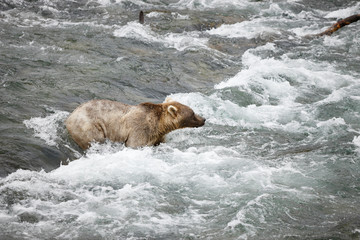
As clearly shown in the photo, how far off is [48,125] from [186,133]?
7.84 ft

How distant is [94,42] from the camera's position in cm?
1402

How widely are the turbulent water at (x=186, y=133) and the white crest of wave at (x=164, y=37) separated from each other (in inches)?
3.8

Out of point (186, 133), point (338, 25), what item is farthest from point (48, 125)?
point (338, 25)

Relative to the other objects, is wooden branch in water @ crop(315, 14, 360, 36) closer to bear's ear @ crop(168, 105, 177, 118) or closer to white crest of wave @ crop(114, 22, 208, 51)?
white crest of wave @ crop(114, 22, 208, 51)

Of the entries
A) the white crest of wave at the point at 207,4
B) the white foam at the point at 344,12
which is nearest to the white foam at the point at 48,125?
the white crest of wave at the point at 207,4

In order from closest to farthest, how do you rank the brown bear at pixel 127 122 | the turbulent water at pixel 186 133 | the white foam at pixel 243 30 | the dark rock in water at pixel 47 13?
the turbulent water at pixel 186 133
the brown bear at pixel 127 122
the white foam at pixel 243 30
the dark rock in water at pixel 47 13

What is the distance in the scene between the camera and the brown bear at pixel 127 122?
754cm

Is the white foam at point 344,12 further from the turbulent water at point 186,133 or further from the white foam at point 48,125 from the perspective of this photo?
the white foam at point 48,125

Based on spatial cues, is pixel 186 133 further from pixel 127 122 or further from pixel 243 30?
pixel 243 30

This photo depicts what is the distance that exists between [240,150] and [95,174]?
2468mm

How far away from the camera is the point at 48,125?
7.82 metres

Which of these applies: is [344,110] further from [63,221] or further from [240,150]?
[63,221]

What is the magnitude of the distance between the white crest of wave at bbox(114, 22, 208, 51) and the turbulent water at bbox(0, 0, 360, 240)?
97 millimetres

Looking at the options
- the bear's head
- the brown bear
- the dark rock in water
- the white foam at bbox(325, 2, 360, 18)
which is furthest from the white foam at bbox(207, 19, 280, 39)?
the brown bear
